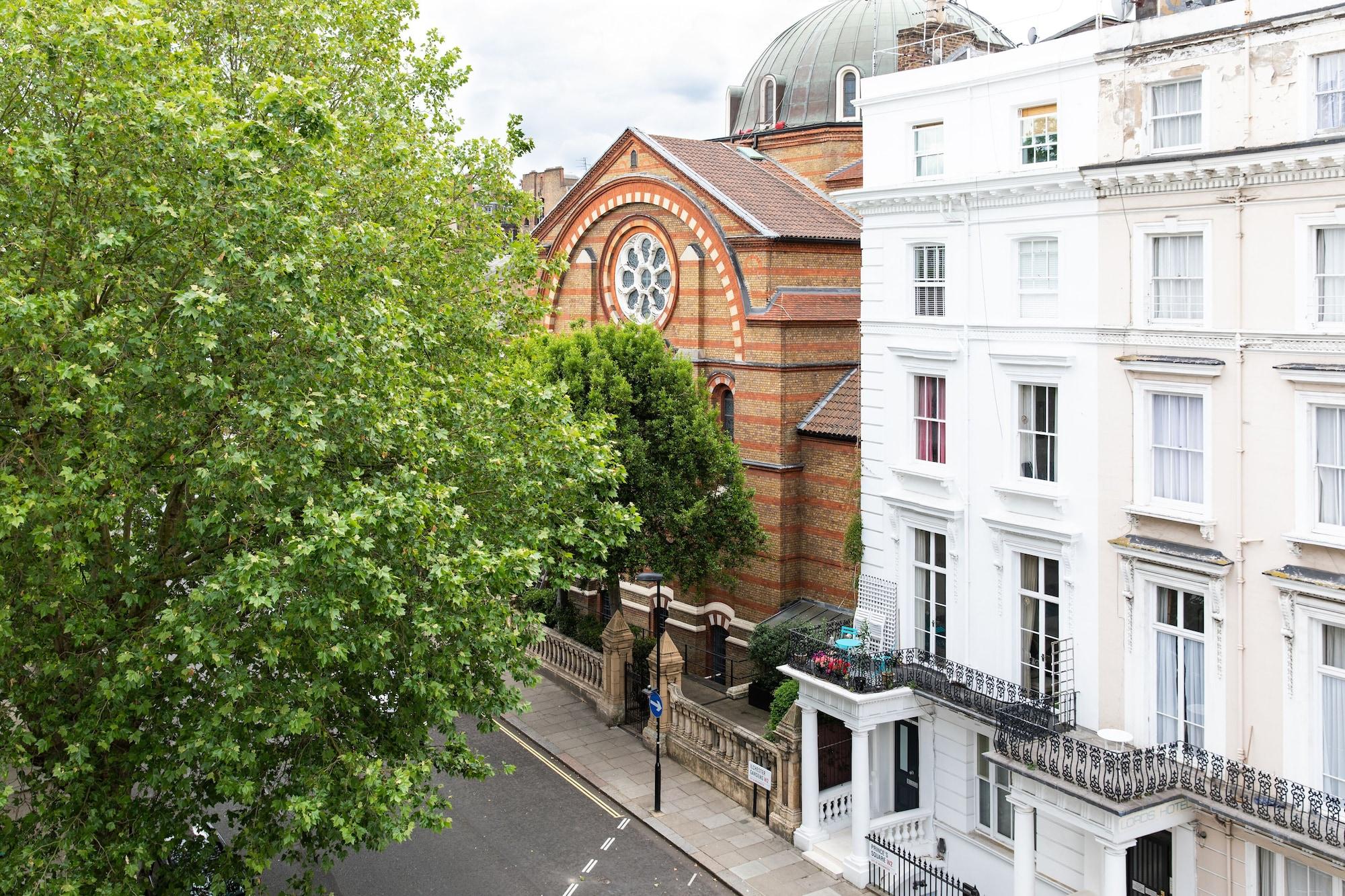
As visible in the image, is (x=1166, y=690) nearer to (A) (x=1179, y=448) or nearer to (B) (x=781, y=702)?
(A) (x=1179, y=448)

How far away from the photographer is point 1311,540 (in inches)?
629

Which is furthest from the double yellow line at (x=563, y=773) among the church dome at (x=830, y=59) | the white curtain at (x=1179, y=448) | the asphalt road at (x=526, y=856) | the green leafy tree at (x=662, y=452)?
the church dome at (x=830, y=59)

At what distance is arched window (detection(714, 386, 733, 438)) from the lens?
33.5 m

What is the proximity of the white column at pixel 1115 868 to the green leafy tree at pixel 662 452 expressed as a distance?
45.0ft

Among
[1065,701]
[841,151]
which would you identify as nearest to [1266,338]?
[1065,701]

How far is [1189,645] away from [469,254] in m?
13.3

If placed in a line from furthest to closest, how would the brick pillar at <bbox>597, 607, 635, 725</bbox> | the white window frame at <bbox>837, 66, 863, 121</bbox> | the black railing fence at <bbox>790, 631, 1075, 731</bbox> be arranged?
the white window frame at <bbox>837, 66, 863, 121</bbox>
the brick pillar at <bbox>597, 607, 635, 725</bbox>
the black railing fence at <bbox>790, 631, 1075, 731</bbox>

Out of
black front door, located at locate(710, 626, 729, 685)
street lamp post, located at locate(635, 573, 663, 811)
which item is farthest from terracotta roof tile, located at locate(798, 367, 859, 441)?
street lamp post, located at locate(635, 573, 663, 811)

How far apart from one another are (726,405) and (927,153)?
12850 mm

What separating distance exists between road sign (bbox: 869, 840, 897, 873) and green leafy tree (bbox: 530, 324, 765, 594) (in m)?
9.66

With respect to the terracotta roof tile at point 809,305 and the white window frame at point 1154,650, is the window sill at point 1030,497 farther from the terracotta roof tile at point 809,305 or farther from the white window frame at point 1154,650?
the terracotta roof tile at point 809,305

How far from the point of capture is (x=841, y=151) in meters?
39.4

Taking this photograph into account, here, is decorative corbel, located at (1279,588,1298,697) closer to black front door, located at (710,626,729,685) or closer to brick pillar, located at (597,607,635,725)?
brick pillar, located at (597,607,635,725)

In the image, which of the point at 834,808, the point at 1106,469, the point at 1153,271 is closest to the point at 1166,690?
the point at 1106,469
